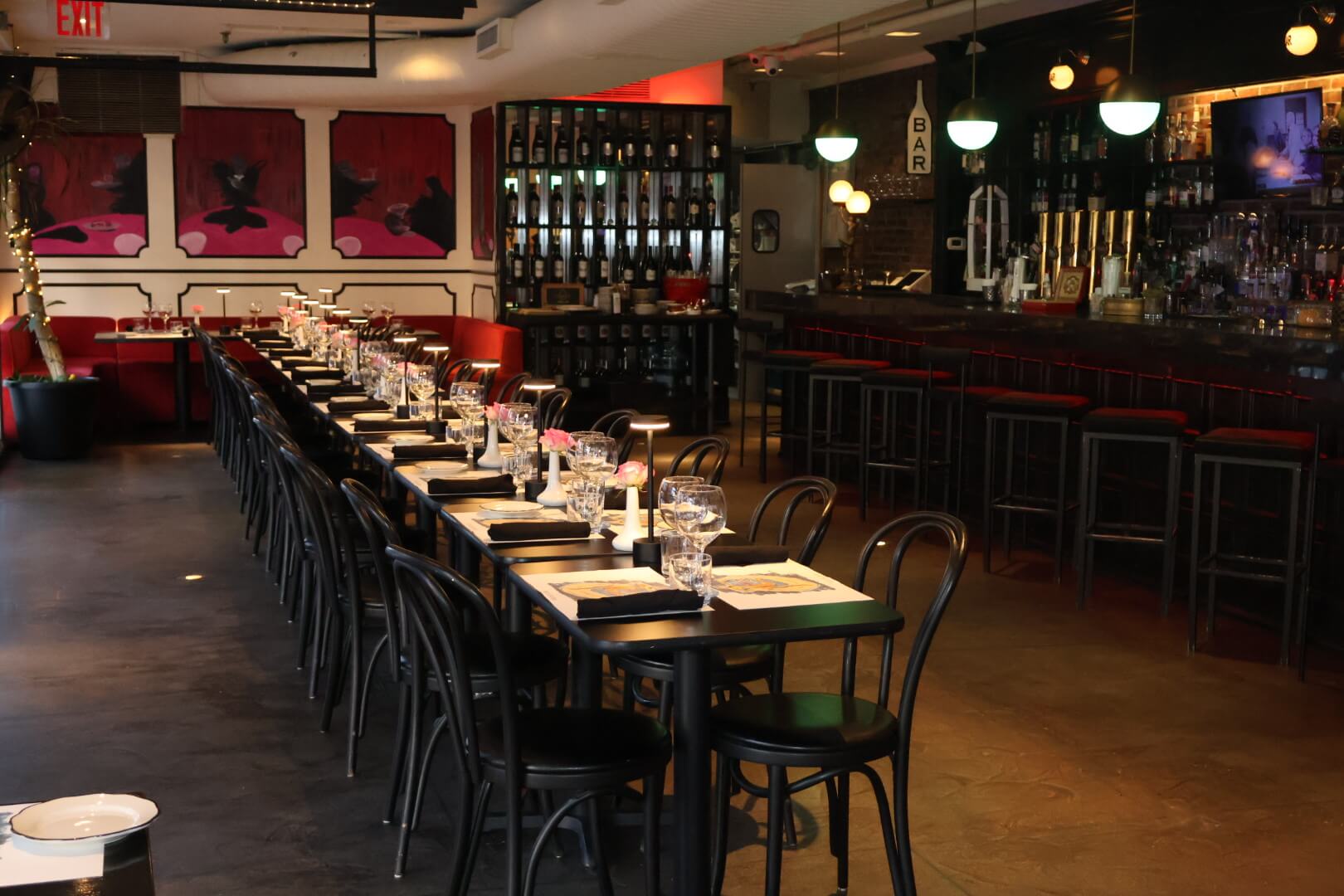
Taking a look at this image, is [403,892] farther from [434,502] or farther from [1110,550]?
[1110,550]

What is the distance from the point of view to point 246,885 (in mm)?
3348

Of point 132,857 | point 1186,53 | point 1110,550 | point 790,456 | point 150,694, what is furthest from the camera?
point 790,456

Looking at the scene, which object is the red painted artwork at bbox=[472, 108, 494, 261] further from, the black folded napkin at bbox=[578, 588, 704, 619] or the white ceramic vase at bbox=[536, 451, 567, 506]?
the black folded napkin at bbox=[578, 588, 704, 619]

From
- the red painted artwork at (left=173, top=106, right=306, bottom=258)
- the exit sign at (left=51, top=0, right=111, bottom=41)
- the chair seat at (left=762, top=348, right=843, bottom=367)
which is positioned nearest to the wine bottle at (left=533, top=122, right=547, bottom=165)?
the red painted artwork at (left=173, top=106, right=306, bottom=258)

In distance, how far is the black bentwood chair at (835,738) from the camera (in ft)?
9.75

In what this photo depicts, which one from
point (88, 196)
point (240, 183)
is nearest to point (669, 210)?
point (240, 183)

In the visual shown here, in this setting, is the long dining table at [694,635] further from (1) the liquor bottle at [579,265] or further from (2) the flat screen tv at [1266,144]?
(1) the liquor bottle at [579,265]

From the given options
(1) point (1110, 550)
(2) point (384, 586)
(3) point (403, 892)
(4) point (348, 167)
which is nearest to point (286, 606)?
(2) point (384, 586)

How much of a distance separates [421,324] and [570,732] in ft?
33.7

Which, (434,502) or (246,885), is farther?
(434,502)

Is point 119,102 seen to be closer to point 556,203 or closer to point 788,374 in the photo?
point 556,203

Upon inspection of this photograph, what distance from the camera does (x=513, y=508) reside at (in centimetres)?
408

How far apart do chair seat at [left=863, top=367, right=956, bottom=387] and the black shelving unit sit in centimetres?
445

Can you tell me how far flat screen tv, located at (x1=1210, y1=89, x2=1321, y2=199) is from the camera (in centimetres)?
835
